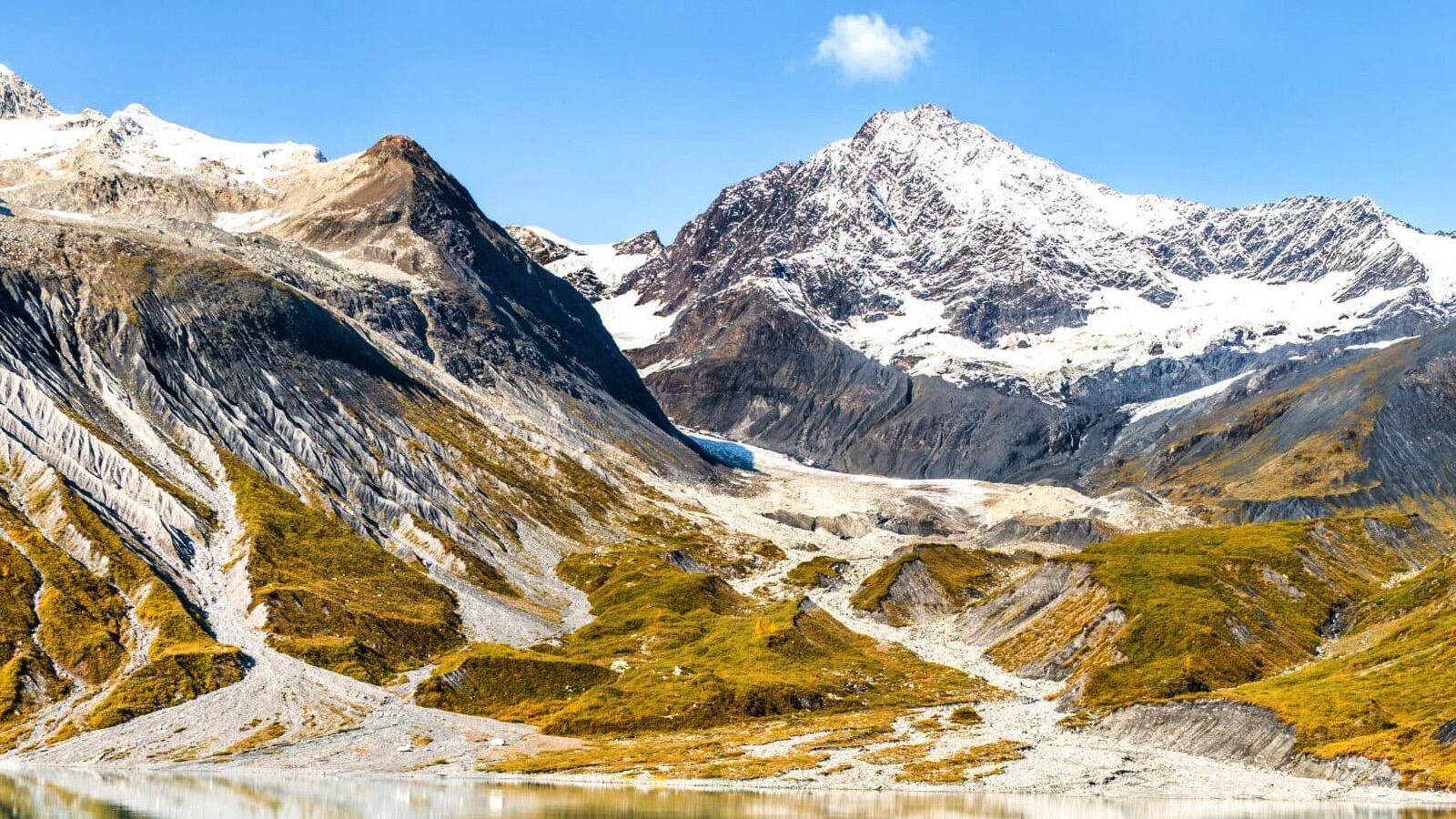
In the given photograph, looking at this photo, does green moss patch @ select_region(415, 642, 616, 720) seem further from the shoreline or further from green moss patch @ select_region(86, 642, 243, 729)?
the shoreline

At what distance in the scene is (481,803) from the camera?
12388cm

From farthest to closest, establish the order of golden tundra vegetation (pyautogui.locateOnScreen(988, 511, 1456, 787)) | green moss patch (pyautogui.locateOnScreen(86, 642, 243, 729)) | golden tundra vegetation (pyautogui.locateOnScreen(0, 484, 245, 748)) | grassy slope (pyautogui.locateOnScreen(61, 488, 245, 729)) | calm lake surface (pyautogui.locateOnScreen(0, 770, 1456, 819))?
1. grassy slope (pyautogui.locateOnScreen(61, 488, 245, 729))
2. golden tundra vegetation (pyautogui.locateOnScreen(0, 484, 245, 748))
3. green moss patch (pyautogui.locateOnScreen(86, 642, 243, 729))
4. golden tundra vegetation (pyautogui.locateOnScreen(988, 511, 1456, 787))
5. calm lake surface (pyautogui.locateOnScreen(0, 770, 1456, 819))

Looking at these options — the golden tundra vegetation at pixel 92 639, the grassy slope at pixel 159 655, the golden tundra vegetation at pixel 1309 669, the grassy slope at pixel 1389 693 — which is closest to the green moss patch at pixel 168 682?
the grassy slope at pixel 159 655

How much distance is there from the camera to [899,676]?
198375 millimetres

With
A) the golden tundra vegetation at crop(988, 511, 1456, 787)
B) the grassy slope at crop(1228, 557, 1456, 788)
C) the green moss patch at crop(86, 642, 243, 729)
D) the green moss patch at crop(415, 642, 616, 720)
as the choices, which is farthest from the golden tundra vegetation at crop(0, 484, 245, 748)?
the grassy slope at crop(1228, 557, 1456, 788)

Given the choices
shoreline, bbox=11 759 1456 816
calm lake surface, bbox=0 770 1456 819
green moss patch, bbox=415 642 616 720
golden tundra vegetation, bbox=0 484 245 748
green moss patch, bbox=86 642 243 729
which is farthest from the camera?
green moss patch, bbox=415 642 616 720

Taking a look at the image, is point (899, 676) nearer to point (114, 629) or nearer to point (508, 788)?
point (508, 788)

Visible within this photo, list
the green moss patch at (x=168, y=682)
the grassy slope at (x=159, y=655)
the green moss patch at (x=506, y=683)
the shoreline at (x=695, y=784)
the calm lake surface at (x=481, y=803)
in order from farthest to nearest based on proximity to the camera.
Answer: the green moss patch at (x=506, y=683) < the grassy slope at (x=159, y=655) < the green moss patch at (x=168, y=682) < the shoreline at (x=695, y=784) < the calm lake surface at (x=481, y=803)

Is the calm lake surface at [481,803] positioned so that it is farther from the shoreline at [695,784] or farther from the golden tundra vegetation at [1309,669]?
the golden tundra vegetation at [1309,669]

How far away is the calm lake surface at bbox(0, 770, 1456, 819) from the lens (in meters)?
115

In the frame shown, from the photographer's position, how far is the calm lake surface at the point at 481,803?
115 m

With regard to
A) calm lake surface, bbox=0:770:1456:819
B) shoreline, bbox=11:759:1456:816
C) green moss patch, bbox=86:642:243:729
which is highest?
green moss patch, bbox=86:642:243:729

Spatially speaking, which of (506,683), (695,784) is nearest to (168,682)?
(506,683)

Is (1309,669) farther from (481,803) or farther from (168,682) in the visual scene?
(168,682)
